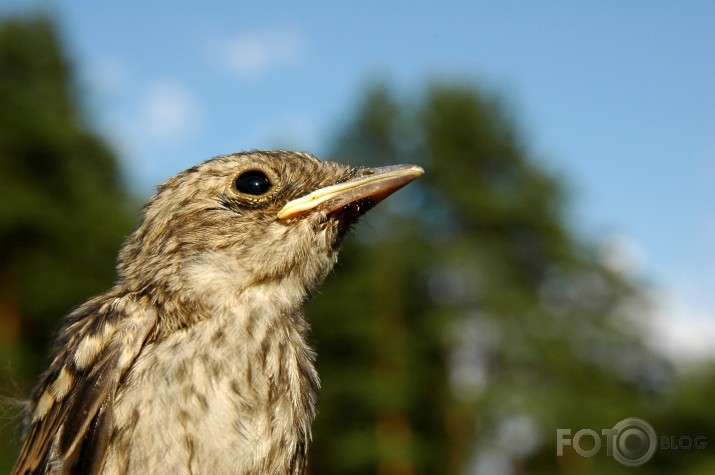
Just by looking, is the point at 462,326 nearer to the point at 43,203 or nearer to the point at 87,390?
Result: the point at 43,203

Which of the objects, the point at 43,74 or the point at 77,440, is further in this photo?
the point at 43,74

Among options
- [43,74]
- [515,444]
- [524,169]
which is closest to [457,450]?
[515,444]

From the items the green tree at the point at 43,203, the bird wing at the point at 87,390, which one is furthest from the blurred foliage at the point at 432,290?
the bird wing at the point at 87,390

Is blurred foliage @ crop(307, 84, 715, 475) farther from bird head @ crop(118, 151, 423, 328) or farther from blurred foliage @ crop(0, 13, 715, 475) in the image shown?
bird head @ crop(118, 151, 423, 328)

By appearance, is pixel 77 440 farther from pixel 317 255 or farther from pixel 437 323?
pixel 437 323

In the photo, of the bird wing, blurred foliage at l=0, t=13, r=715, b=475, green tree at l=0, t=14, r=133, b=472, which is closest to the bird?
the bird wing

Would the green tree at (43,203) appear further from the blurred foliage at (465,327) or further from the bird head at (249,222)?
the bird head at (249,222)
